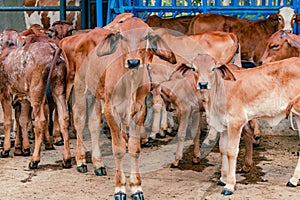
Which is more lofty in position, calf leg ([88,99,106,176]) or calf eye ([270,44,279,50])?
calf eye ([270,44,279,50])

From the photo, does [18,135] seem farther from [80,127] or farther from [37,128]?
[80,127]

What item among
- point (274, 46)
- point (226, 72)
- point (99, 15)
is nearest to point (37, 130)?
point (226, 72)

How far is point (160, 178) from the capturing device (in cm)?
750

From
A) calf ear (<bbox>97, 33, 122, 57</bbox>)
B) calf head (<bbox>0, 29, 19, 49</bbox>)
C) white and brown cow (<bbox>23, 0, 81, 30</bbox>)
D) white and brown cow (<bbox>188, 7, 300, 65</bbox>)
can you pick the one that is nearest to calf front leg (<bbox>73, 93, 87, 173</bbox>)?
calf ear (<bbox>97, 33, 122, 57</bbox>)

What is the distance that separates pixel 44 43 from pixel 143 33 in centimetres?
206

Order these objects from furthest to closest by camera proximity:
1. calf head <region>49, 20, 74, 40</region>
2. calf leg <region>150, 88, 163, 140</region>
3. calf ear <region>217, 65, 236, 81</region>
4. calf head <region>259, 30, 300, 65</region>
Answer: calf leg <region>150, 88, 163, 140</region> → calf head <region>49, 20, 74, 40</region> → calf head <region>259, 30, 300, 65</region> → calf ear <region>217, 65, 236, 81</region>

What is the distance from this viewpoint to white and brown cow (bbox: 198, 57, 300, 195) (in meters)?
6.93

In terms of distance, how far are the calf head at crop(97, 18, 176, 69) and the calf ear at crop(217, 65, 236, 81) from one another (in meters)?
0.53

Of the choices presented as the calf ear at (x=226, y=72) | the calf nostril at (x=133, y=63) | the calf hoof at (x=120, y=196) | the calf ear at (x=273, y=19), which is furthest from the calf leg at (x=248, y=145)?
the calf ear at (x=273, y=19)

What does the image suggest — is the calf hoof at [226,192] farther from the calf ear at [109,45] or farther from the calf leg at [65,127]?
the calf leg at [65,127]

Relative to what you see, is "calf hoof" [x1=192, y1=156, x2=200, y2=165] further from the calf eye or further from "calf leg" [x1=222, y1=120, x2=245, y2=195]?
A: the calf eye

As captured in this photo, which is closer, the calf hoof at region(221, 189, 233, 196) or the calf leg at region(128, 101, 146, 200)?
the calf leg at region(128, 101, 146, 200)

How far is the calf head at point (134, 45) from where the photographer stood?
6285mm

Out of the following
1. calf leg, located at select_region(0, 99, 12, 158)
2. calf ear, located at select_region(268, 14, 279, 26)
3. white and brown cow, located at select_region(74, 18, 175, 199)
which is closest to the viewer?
white and brown cow, located at select_region(74, 18, 175, 199)
